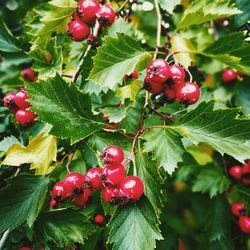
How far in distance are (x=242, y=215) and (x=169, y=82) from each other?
45.3 inches

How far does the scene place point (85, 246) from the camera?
1.77 m

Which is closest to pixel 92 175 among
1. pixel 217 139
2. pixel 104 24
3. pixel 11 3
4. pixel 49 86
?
pixel 49 86

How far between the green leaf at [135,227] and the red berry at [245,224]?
3.41ft

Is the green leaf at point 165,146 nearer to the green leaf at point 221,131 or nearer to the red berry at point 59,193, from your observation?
the green leaf at point 221,131

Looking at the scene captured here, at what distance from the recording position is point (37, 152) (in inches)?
66.4

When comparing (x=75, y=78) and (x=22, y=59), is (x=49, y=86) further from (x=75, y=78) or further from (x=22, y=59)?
(x=22, y=59)

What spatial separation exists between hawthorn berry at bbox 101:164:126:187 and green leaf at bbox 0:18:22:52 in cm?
112

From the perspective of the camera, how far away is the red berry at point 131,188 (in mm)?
1312

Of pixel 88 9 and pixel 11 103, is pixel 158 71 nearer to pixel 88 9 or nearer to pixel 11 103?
pixel 88 9

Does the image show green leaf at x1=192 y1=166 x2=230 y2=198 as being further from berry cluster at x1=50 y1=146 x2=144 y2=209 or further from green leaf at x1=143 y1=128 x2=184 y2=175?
berry cluster at x1=50 y1=146 x2=144 y2=209

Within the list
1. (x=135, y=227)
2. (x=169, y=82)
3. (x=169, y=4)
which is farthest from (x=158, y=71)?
(x=135, y=227)

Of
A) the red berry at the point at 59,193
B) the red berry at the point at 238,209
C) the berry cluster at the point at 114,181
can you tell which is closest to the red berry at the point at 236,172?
the red berry at the point at 238,209

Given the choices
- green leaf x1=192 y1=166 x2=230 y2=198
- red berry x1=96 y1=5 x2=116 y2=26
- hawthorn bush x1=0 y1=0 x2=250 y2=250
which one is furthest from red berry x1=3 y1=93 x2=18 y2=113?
green leaf x1=192 y1=166 x2=230 y2=198

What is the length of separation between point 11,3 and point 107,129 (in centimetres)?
219
